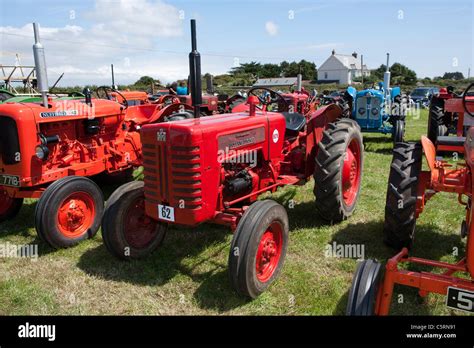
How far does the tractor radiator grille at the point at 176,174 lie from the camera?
3.25 m

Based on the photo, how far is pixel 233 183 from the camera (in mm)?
3646

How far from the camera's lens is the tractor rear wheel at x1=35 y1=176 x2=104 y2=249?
4.14m

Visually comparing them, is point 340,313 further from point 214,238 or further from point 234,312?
point 214,238

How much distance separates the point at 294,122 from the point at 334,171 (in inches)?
42.1

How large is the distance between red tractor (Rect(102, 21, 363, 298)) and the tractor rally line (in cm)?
1

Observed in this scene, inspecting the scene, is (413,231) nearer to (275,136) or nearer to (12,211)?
(275,136)

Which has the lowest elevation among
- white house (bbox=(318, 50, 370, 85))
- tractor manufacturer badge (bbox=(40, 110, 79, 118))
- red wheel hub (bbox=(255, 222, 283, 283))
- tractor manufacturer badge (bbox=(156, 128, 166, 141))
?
red wheel hub (bbox=(255, 222, 283, 283))

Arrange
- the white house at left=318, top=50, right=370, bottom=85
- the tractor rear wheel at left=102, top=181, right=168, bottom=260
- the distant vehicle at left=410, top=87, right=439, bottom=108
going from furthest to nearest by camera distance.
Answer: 1. the white house at left=318, top=50, right=370, bottom=85
2. the distant vehicle at left=410, top=87, right=439, bottom=108
3. the tractor rear wheel at left=102, top=181, right=168, bottom=260

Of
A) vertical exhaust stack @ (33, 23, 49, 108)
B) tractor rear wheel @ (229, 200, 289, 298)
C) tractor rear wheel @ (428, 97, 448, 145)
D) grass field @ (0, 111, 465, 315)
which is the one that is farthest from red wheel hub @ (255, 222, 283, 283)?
tractor rear wheel @ (428, 97, 448, 145)

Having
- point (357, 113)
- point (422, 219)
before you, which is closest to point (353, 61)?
point (357, 113)

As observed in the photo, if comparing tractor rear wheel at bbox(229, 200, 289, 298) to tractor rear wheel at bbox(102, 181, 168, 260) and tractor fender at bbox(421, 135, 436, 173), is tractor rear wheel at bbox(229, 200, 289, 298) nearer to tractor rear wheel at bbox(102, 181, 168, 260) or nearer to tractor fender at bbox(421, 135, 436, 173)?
tractor rear wheel at bbox(102, 181, 168, 260)

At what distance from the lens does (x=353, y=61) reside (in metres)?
68.4

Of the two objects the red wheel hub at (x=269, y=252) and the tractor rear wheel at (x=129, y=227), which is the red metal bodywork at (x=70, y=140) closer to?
the tractor rear wheel at (x=129, y=227)

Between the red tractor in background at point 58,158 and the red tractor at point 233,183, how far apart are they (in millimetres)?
875
